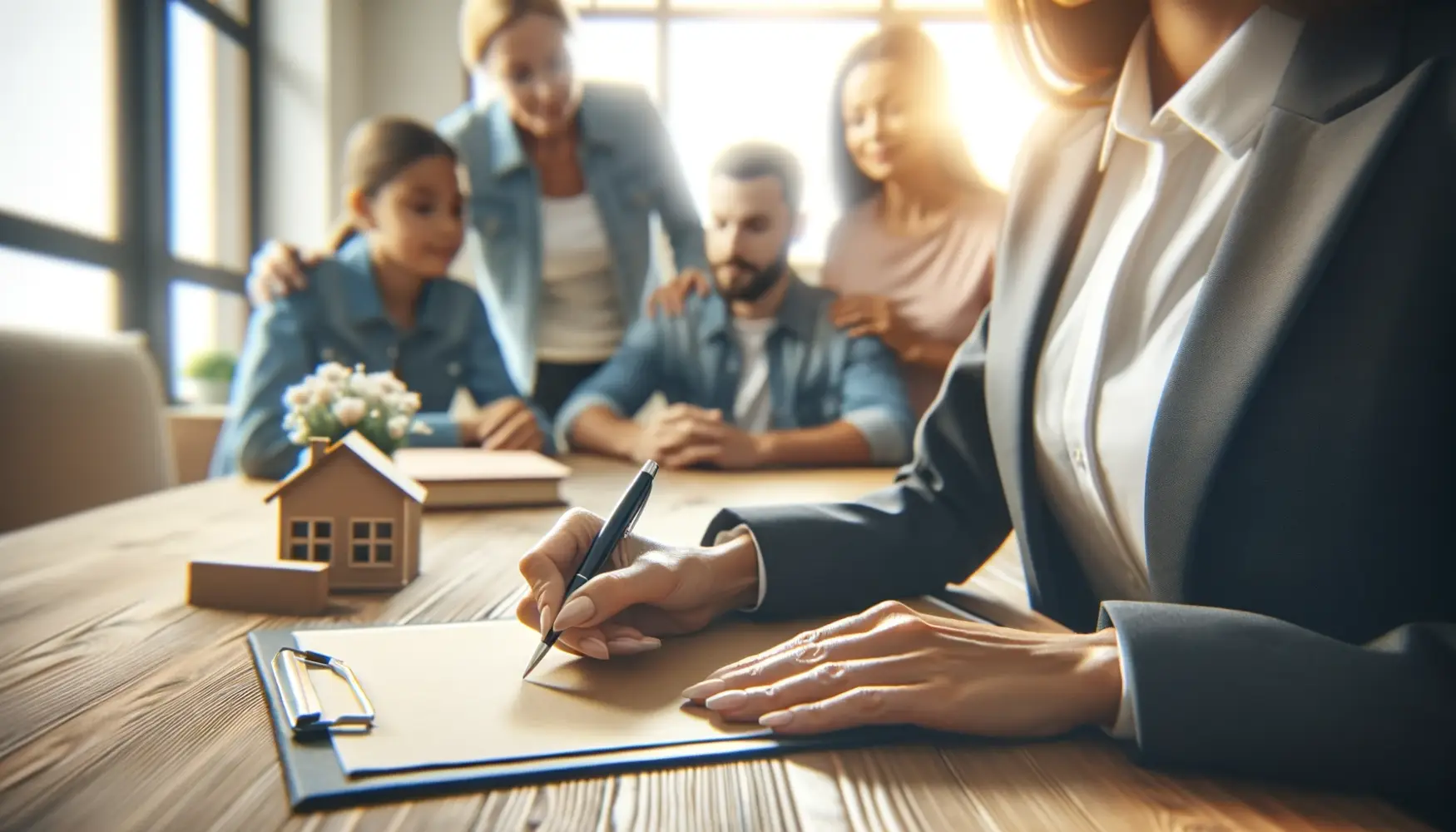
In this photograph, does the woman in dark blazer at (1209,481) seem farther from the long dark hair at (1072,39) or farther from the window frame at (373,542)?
the window frame at (373,542)

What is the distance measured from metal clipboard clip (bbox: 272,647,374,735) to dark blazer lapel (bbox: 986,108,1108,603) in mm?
559

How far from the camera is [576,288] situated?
282cm

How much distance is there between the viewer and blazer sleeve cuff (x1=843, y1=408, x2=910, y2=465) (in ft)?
6.53

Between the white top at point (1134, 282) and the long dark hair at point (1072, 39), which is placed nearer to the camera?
the white top at point (1134, 282)

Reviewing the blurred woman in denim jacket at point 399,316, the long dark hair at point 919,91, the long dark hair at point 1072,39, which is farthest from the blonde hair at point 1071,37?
the long dark hair at point 919,91

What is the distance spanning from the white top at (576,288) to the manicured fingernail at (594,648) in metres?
2.21

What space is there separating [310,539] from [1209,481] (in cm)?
73

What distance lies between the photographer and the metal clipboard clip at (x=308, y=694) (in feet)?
1.65

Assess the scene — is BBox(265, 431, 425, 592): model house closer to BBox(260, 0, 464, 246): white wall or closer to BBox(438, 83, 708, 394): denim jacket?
BBox(438, 83, 708, 394): denim jacket

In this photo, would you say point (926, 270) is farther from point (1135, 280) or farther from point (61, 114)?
point (61, 114)

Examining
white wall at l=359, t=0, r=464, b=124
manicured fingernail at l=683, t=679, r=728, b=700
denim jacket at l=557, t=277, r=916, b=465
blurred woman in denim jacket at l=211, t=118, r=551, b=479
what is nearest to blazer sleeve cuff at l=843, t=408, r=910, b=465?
denim jacket at l=557, t=277, r=916, b=465

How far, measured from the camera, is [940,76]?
8.18 feet

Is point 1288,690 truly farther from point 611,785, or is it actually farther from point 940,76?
point 940,76

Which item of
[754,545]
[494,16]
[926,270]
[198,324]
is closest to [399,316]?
[494,16]
